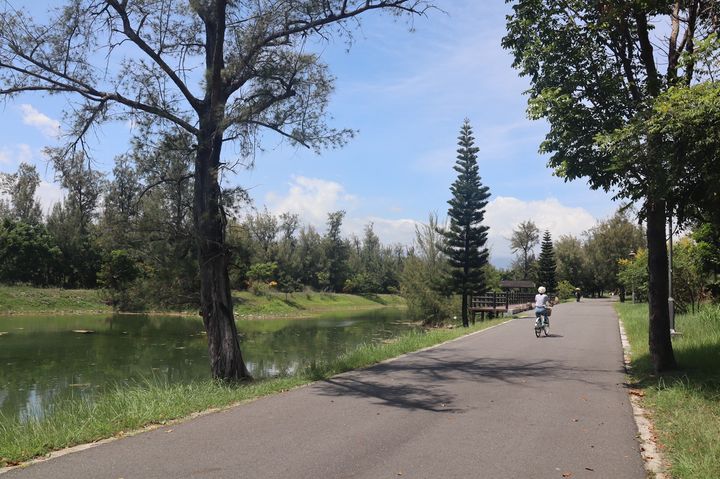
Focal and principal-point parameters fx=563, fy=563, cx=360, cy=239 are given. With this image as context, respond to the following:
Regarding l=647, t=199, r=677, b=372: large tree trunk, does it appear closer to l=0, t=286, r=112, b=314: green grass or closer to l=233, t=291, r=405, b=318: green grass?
l=233, t=291, r=405, b=318: green grass

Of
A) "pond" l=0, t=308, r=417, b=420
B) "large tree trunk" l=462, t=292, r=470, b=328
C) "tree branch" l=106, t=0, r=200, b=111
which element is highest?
"tree branch" l=106, t=0, r=200, b=111

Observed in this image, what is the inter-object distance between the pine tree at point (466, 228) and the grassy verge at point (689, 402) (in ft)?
85.6


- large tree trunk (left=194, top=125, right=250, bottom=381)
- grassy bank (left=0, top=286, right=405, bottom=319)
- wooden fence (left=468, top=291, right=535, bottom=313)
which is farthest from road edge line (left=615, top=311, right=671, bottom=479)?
grassy bank (left=0, top=286, right=405, bottom=319)

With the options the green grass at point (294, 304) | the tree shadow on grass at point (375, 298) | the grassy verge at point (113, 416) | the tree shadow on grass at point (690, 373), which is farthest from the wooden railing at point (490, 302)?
the tree shadow on grass at point (375, 298)

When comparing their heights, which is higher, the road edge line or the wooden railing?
the wooden railing

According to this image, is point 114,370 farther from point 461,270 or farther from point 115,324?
point 461,270

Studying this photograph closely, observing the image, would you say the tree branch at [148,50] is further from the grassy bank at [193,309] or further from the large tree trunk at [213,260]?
the grassy bank at [193,309]

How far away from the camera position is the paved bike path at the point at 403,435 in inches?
195

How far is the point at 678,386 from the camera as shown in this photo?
7.92 metres

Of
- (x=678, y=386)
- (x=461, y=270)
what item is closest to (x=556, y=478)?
(x=678, y=386)

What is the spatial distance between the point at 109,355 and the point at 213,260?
11434 mm

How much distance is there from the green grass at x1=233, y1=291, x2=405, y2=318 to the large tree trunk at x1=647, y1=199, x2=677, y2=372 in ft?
146

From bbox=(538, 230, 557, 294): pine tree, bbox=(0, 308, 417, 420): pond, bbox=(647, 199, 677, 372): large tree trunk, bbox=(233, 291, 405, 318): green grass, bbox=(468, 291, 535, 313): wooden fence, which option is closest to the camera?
bbox=(647, 199, 677, 372): large tree trunk

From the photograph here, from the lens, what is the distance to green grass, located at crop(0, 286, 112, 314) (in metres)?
43.3
